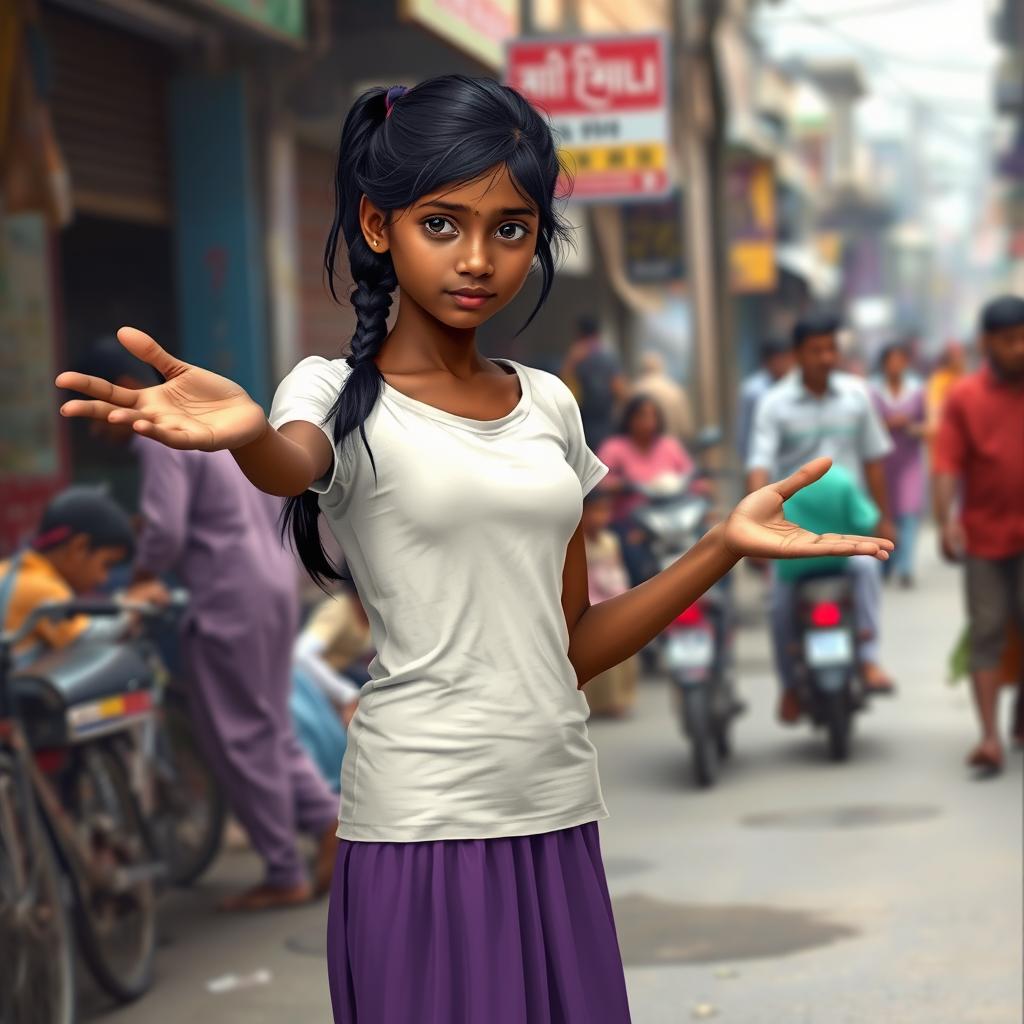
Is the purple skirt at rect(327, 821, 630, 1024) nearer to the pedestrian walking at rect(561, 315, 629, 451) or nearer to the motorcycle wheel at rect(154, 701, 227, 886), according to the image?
the motorcycle wheel at rect(154, 701, 227, 886)

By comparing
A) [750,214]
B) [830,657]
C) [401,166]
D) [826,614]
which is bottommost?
[830,657]

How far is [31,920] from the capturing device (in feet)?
14.7

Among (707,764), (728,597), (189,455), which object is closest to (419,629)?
(189,455)

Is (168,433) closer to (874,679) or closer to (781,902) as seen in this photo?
(781,902)

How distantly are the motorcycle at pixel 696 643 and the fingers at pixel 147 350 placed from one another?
17.1ft

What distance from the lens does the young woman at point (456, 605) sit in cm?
253

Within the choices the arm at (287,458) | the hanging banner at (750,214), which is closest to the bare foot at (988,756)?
the arm at (287,458)

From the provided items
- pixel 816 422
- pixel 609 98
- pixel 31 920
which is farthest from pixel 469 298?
pixel 609 98

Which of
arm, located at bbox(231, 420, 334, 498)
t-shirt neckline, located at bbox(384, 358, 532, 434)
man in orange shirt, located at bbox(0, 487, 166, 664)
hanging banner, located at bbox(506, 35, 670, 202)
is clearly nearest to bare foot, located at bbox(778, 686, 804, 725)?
man in orange shirt, located at bbox(0, 487, 166, 664)

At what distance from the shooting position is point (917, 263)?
99.1 meters

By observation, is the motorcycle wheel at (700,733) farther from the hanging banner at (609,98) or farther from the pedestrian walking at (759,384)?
the hanging banner at (609,98)

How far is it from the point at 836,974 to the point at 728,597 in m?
3.69

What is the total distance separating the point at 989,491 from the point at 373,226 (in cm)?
558

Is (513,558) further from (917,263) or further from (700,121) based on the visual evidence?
(917,263)
